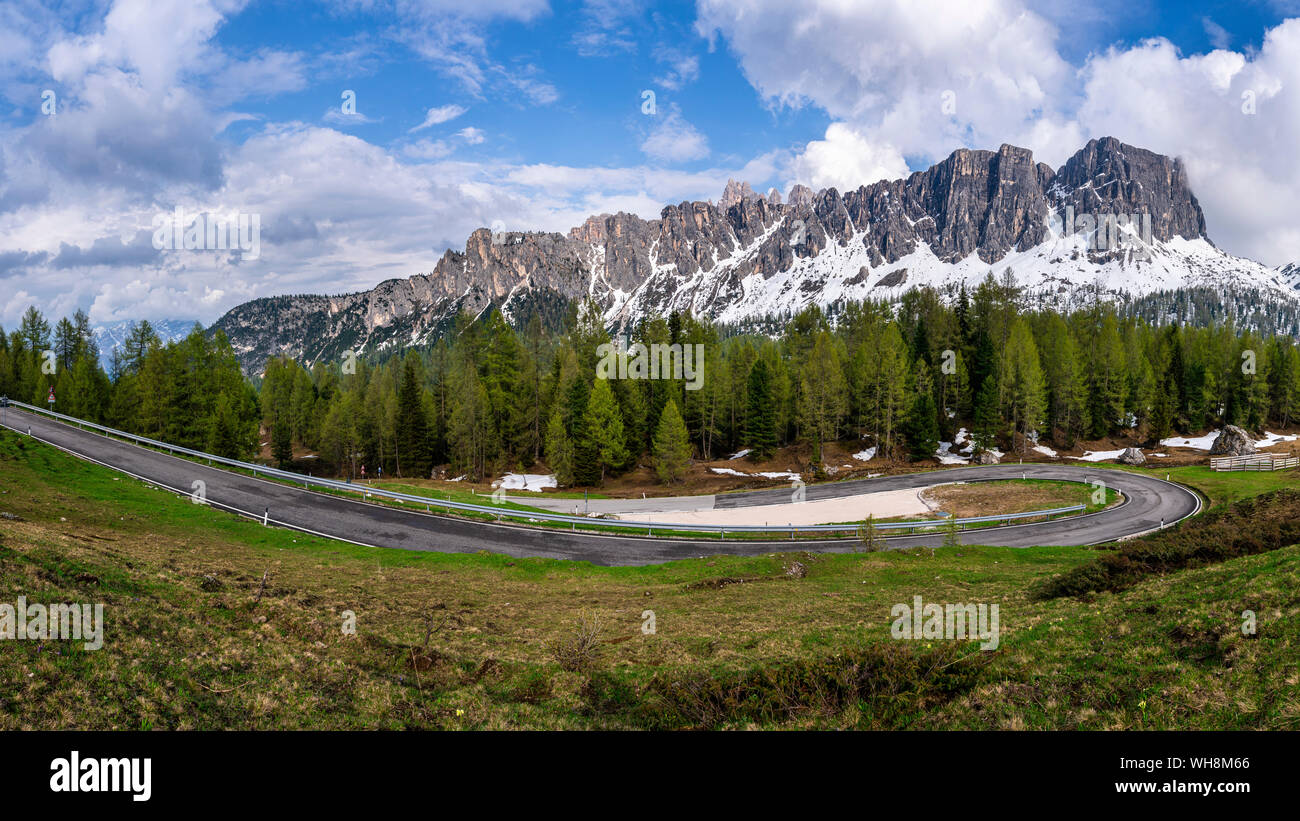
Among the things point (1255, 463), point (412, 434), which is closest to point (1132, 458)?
point (1255, 463)

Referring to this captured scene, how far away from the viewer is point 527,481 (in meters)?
61.6

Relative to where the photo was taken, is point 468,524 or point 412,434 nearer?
point 468,524

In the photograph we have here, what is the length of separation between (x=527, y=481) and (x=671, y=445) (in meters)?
16.7

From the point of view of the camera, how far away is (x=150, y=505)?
96.4 feet

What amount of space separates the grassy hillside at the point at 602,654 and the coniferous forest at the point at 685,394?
1526 inches

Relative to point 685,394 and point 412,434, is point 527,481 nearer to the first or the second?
point 412,434

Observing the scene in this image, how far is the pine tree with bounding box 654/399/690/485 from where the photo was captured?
57719mm

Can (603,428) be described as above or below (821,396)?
below

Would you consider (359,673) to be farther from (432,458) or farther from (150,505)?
(432,458)

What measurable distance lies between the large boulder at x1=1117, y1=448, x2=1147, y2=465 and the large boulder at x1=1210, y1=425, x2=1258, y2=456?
358 inches

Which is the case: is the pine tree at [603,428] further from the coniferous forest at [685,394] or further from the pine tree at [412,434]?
the pine tree at [412,434]

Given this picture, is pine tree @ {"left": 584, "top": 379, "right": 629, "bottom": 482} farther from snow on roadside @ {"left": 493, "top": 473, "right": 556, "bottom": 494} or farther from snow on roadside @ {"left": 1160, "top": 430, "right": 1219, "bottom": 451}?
snow on roadside @ {"left": 1160, "top": 430, "right": 1219, "bottom": 451}
